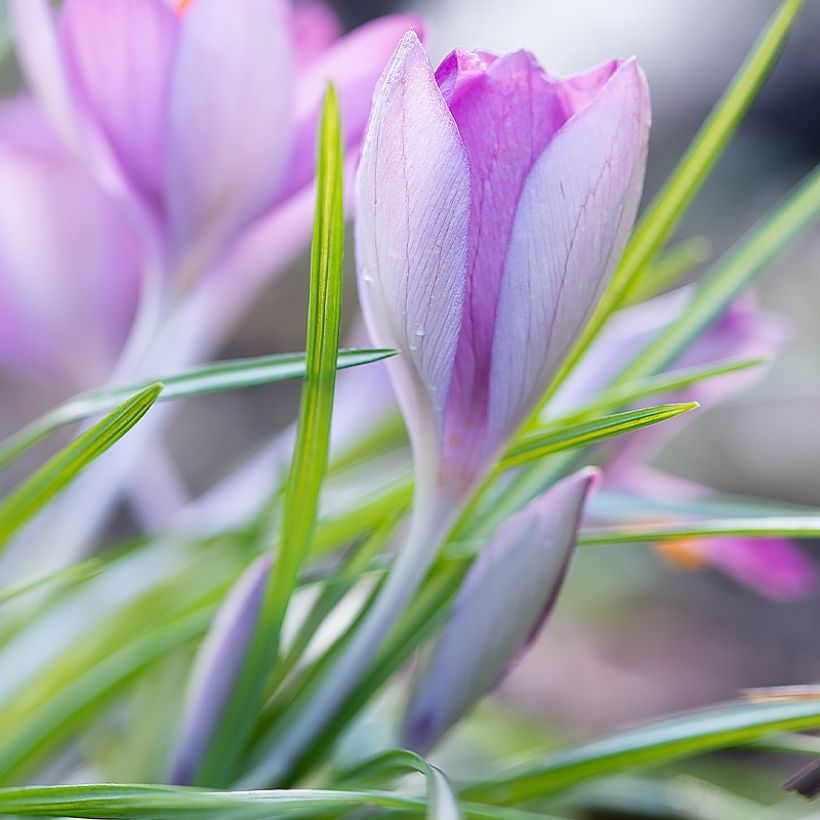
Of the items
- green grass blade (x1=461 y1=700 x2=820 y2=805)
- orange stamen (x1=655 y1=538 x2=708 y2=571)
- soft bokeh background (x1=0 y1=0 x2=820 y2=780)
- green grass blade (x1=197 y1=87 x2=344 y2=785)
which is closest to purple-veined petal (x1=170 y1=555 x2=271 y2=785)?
green grass blade (x1=197 y1=87 x2=344 y2=785)

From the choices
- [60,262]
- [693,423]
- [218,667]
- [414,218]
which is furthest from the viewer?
[693,423]

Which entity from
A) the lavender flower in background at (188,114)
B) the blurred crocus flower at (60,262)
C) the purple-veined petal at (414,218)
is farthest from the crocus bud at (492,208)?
the blurred crocus flower at (60,262)

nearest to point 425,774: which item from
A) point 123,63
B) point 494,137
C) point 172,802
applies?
point 172,802

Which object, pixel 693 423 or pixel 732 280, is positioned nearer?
pixel 732 280

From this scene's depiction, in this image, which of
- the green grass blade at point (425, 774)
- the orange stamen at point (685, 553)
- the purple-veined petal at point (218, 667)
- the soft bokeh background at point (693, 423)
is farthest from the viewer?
the soft bokeh background at point (693, 423)

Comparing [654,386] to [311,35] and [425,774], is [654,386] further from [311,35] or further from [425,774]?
[311,35]

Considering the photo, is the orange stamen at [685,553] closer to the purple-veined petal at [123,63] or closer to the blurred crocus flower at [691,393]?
the blurred crocus flower at [691,393]
